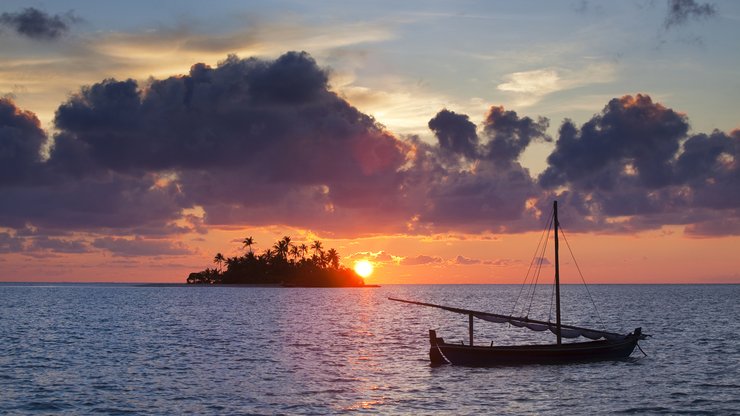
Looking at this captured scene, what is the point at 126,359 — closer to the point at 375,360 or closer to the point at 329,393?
the point at 375,360

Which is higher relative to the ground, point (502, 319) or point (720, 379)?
point (502, 319)

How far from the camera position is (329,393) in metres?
49.2

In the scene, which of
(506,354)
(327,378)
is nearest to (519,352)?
(506,354)

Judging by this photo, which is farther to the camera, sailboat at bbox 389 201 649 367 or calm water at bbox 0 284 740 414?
sailboat at bbox 389 201 649 367

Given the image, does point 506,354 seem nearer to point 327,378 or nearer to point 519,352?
point 519,352

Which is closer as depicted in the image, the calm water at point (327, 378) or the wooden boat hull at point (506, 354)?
the calm water at point (327, 378)

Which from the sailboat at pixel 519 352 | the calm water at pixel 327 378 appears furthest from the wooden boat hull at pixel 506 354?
the calm water at pixel 327 378

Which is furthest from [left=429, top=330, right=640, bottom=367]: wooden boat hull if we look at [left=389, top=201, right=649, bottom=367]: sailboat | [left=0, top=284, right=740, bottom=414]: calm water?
[left=0, top=284, right=740, bottom=414]: calm water

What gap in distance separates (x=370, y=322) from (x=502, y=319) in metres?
65.8

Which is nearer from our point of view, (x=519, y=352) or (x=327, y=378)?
(x=327, y=378)

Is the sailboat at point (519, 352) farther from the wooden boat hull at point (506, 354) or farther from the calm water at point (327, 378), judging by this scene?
the calm water at point (327, 378)

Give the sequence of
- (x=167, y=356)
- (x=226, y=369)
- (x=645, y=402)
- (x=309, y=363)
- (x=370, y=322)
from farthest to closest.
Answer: (x=370, y=322) < (x=167, y=356) < (x=309, y=363) < (x=226, y=369) < (x=645, y=402)

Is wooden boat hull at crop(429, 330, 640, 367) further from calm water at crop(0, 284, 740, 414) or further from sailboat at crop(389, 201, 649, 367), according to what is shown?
calm water at crop(0, 284, 740, 414)

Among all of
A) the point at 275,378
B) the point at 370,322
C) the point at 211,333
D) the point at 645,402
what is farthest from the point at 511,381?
the point at 370,322
